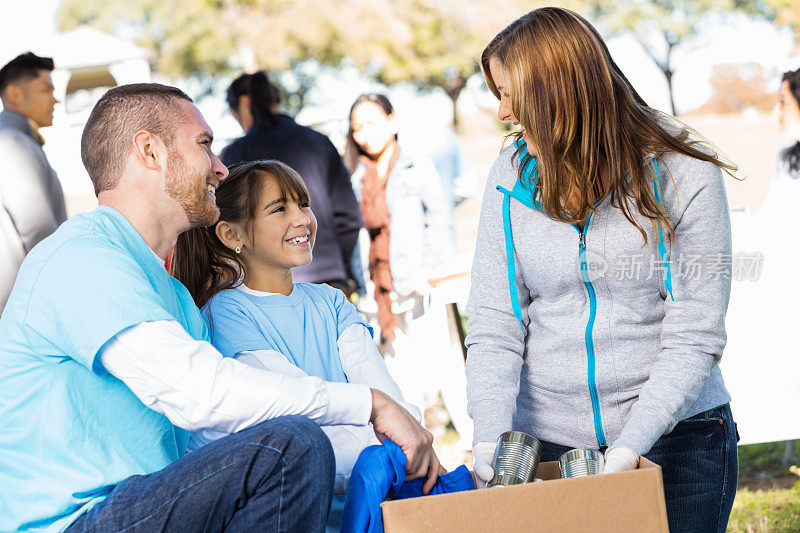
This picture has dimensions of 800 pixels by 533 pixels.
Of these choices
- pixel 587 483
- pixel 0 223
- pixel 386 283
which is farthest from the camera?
pixel 386 283

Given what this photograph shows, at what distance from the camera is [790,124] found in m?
4.01

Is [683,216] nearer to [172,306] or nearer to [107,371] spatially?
[172,306]

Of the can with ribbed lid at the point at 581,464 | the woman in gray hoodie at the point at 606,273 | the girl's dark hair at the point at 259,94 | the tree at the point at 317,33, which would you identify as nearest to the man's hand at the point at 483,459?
the woman in gray hoodie at the point at 606,273

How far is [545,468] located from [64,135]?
3.20 metres

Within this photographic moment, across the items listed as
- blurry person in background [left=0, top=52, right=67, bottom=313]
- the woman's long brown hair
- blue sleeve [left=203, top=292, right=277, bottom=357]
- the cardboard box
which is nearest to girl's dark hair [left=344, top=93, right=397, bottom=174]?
blurry person in background [left=0, top=52, right=67, bottom=313]

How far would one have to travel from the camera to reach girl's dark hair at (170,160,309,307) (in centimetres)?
210

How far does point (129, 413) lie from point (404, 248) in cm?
284

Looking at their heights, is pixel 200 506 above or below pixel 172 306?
below

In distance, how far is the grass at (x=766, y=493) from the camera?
313 centimetres

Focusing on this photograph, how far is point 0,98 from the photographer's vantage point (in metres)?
3.75

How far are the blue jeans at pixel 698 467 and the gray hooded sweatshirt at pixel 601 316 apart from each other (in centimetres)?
5

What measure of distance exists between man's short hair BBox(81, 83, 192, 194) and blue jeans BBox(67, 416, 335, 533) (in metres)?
0.60

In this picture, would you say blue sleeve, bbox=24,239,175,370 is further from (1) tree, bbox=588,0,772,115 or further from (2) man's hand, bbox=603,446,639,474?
(1) tree, bbox=588,0,772,115

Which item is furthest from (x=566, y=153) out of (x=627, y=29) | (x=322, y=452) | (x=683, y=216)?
(x=627, y=29)
